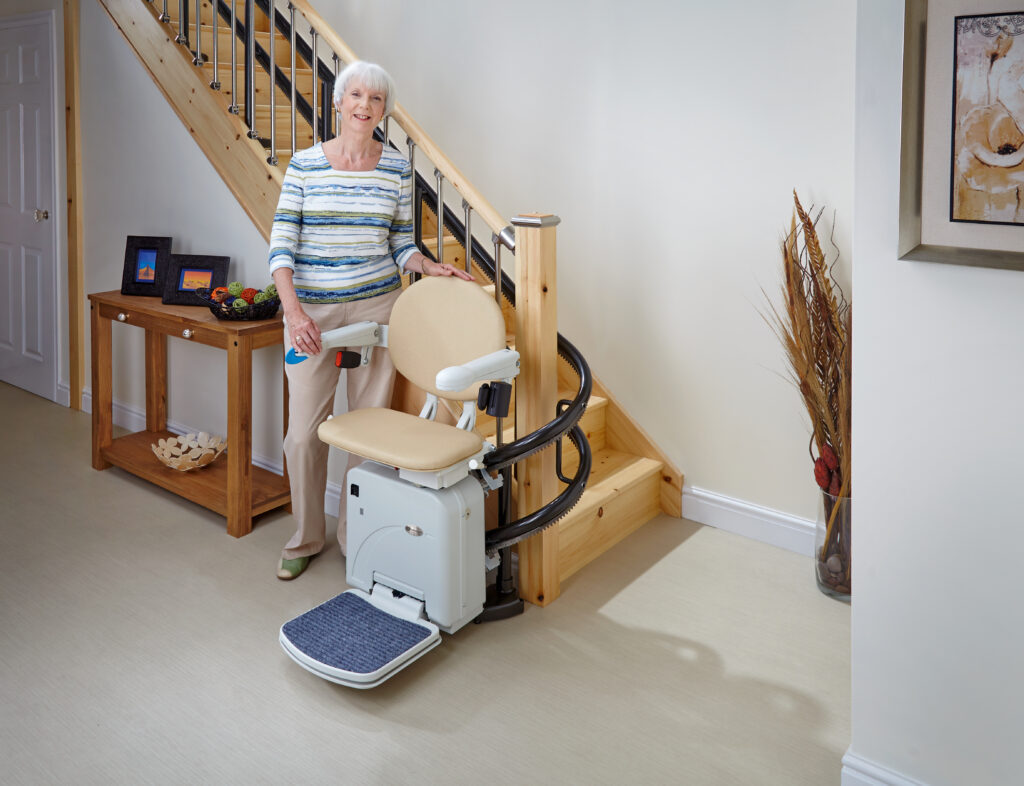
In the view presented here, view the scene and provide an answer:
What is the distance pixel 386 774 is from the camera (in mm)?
2180

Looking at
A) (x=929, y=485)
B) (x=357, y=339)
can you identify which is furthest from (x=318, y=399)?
(x=929, y=485)

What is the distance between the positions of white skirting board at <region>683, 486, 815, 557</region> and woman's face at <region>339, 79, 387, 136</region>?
1.83 metres

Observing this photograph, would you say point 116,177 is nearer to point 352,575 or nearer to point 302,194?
point 302,194

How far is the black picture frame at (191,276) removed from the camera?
148 inches

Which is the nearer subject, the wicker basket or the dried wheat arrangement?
the dried wheat arrangement

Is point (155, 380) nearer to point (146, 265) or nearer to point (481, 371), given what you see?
point (146, 265)

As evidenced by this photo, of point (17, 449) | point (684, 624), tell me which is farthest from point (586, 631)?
point (17, 449)

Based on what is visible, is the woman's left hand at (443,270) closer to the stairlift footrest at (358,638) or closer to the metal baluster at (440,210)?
the metal baluster at (440,210)

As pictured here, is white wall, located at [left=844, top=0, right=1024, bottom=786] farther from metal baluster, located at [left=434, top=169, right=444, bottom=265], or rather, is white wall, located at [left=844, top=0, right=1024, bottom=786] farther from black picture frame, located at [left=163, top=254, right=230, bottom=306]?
black picture frame, located at [left=163, top=254, right=230, bottom=306]

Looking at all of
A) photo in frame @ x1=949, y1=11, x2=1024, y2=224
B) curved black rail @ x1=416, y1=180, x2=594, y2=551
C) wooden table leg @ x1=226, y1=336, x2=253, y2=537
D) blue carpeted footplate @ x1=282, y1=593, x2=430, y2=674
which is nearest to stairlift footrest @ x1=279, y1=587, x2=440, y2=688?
blue carpeted footplate @ x1=282, y1=593, x2=430, y2=674

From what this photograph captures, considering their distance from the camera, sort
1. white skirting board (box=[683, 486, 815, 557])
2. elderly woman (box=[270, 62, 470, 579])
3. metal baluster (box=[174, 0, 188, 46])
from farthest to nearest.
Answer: metal baluster (box=[174, 0, 188, 46]) → white skirting board (box=[683, 486, 815, 557]) → elderly woman (box=[270, 62, 470, 579])

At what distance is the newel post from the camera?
109 inches

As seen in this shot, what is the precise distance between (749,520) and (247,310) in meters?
2.01

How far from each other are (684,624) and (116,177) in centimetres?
331
